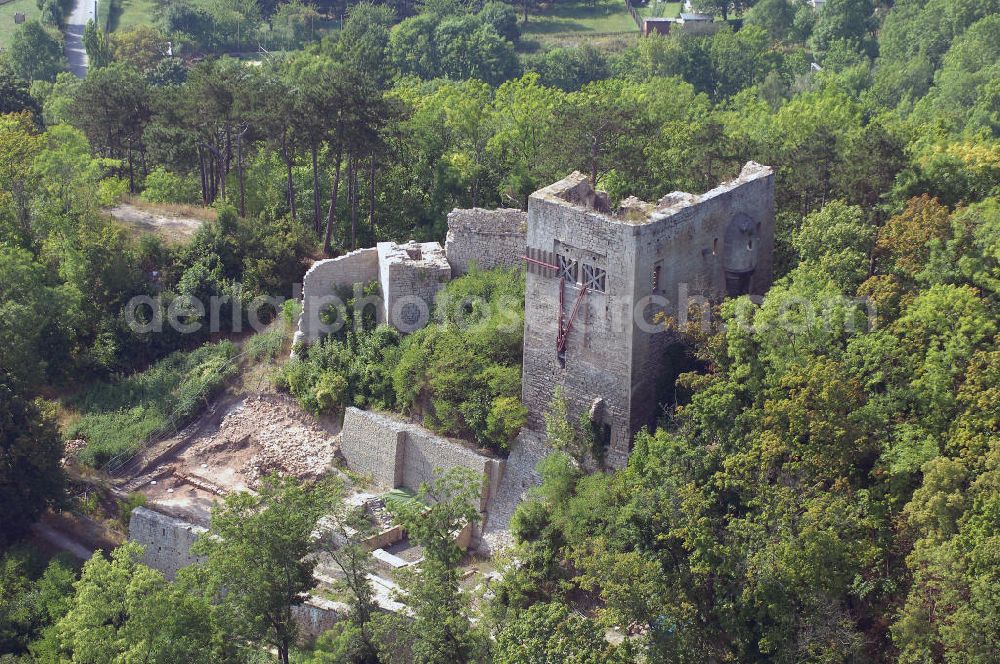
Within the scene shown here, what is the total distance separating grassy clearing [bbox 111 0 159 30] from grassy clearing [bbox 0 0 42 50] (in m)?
5.20

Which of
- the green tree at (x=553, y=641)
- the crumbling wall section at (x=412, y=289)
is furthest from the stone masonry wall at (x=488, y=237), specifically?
the green tree at (x=553, y=641)

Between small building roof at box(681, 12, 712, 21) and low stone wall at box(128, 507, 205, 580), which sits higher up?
small building roof at box(681, 12, 712, 21)

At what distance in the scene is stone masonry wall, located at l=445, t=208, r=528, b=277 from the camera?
40.3 metres

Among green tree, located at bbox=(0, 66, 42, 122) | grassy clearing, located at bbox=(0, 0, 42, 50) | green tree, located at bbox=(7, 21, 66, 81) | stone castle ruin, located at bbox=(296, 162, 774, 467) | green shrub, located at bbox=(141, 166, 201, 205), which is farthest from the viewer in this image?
grassy clearing, located at bbox=(0, 0, 42, 50)

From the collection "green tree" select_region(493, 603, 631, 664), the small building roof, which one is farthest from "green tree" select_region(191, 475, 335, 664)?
the small building roof

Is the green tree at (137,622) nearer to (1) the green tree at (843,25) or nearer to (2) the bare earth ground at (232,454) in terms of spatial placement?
(2) the bare earth ground at (232,454)

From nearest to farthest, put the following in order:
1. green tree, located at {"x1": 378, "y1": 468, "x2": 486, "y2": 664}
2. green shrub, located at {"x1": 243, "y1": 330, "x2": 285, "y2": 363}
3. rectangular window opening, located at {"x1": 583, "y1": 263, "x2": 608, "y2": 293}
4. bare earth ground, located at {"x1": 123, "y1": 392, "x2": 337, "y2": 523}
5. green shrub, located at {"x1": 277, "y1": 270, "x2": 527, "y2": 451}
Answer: green tree, located at {"x1": 378, "y1": 468, "x2": 486, "y2": 664} < rectangular window opening, located at {"x1": 583, "y1": 263, "x2": 608, "y2": 293} < green shrub, located at {"x1": 277, "y1": 270, "x2": 527, "y2": 451} < bare earth ground, located at {"x1": 123, "y1": 392, "x2": 337, "y2": 523} < green shrub, located at {"x1": 243, "y1": 330, "x2": 285, "y2": 363}

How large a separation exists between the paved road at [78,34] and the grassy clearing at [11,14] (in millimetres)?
2467

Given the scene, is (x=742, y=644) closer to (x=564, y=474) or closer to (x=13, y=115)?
(x=564, y=474)

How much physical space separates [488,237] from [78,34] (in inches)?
2541

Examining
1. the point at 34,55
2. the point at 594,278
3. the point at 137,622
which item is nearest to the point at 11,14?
the point at 34,55

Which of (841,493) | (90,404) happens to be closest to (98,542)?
(90,404)

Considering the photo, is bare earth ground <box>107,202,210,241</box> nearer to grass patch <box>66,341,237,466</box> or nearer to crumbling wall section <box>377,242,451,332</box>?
grass patch <box>66,341,237,466</box>

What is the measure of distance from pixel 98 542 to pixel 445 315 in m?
10.8
